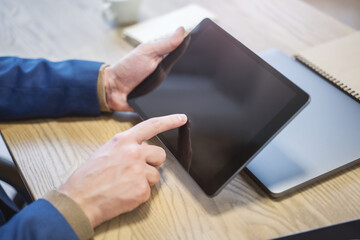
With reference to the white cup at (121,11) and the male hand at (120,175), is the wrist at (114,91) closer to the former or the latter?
the male hand at (120,175)

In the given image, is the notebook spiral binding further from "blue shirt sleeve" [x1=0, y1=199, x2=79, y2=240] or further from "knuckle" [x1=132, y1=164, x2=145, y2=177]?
"blue shirt sleeve" [x1=0, y1=199, x2=79, y2=240]

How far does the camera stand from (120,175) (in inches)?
21.3

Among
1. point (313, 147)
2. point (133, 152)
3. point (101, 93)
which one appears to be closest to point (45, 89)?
point (101, 93)

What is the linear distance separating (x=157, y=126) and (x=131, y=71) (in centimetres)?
20

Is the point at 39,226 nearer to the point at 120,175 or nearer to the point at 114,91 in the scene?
the point at 120,175

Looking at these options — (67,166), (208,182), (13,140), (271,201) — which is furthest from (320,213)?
(13,140)

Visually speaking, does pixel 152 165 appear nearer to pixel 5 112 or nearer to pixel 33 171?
pixel 33 171

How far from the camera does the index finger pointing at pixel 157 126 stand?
58 cm

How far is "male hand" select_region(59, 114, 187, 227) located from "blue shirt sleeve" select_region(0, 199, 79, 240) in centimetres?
4

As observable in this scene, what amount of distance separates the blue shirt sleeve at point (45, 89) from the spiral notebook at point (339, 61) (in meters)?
0.50

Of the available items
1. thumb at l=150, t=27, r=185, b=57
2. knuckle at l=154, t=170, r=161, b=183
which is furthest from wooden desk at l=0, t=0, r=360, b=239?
thumb at l=150, t=27, r=185, b=57

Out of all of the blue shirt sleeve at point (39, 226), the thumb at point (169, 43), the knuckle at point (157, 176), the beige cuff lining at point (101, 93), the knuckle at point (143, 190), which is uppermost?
the thumb at point (169, 43)

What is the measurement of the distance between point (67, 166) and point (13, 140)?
0.14m

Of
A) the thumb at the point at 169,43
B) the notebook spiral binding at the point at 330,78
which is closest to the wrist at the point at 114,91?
the thumb at the point at 169,43
